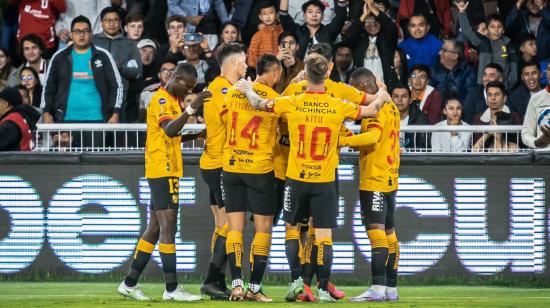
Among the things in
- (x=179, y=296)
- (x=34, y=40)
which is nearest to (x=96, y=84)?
(x=34, y=40)

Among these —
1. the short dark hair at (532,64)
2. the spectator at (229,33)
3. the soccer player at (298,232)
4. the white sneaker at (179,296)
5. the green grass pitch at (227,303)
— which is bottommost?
the green grass pitch at (227,303)

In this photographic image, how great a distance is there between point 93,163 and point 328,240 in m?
4.02

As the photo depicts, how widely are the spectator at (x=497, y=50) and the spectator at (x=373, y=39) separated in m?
1.27

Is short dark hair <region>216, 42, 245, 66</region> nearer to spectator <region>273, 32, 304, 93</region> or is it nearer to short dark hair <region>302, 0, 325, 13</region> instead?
spectator <region>273, 32, 304, 93</region>

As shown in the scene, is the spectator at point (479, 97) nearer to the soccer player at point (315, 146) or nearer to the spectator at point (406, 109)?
the spectator at point (406, 109)

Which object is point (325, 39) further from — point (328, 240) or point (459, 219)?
point (328, 240)

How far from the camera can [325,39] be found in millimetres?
17438

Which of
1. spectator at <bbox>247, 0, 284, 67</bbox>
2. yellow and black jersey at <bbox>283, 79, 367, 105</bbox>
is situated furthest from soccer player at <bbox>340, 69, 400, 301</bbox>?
spectator at <bbox>247, 0, 284, 67</bbox>

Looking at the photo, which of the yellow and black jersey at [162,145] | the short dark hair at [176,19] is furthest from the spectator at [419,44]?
the yellow and black jersey at [162,145]

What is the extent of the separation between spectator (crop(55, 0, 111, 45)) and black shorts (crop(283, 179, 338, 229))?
7546mm

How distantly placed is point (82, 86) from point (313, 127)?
5430 millimetres

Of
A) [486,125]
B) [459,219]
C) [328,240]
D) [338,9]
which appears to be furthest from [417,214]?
[338,9]

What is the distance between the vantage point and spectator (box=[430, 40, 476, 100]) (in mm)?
17219

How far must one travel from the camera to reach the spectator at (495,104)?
1575 centimetres
